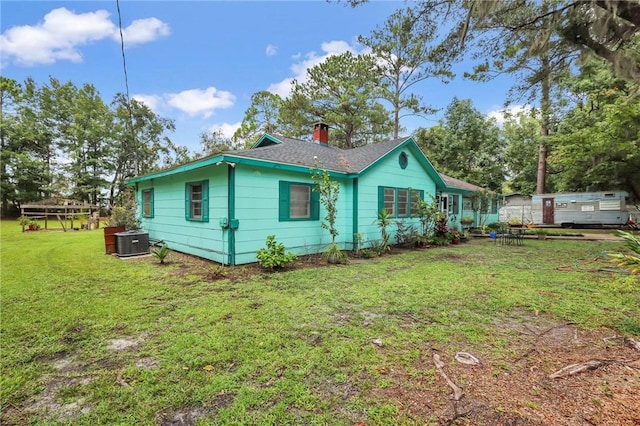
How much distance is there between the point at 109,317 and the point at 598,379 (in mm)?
5123

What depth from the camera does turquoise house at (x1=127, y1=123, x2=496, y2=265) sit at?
21.1ft

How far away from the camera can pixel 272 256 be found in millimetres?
6219

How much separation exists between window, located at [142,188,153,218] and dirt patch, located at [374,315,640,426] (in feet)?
34.2

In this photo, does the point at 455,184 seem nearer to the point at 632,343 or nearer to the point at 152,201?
the point at 632,343

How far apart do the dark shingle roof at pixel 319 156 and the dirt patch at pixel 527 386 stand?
5314 millimetres

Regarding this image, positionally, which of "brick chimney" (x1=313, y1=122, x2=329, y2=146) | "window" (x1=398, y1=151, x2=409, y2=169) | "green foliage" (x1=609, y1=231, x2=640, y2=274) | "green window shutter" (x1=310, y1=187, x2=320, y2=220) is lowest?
"green foliage" (x1=609, y1=231, x2=640, y2=274)

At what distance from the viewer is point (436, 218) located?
10.4 meters

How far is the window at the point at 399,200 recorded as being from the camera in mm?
9578

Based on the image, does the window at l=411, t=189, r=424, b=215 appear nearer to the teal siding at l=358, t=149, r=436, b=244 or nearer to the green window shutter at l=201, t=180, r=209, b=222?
the teal siding at l=358, t=149, r=436, b=244

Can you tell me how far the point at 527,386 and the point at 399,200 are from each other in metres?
8.28

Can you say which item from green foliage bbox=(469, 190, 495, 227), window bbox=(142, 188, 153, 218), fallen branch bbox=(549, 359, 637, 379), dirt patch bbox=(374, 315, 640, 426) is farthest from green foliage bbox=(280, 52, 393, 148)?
fallen branch bbox=(549, 359, 637, 379)

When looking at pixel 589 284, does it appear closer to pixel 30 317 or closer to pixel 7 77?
pixel 30 317

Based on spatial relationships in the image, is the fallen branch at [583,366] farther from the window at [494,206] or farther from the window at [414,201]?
the window at [494,206]

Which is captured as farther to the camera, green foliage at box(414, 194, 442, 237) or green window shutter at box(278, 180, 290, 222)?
green foliage at box(414, 194, 442, 237)
